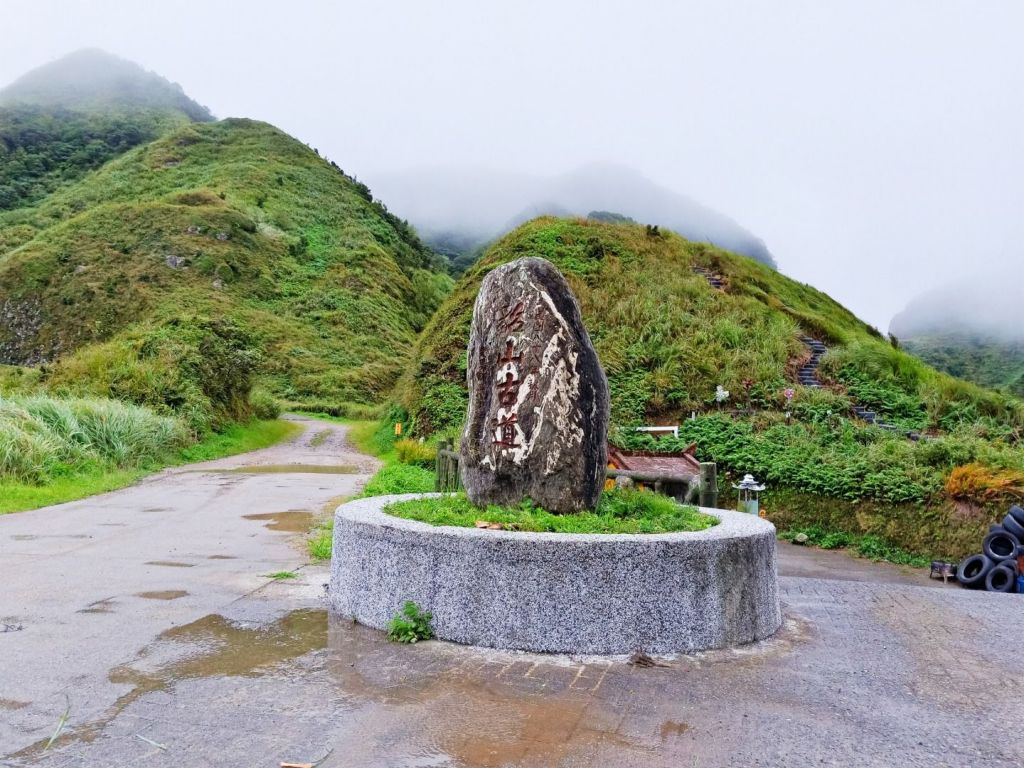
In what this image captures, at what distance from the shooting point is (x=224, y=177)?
59.8 meters

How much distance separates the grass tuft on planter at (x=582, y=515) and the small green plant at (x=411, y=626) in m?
0.65

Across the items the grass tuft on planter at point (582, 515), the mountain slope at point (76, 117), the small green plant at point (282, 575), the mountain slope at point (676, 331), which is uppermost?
the mountain slope at point (76, 117)

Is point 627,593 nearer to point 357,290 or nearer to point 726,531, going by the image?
point 726,531

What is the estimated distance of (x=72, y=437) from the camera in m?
14.6

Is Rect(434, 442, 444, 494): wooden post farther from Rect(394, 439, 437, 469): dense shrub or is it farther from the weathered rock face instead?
the weathered rock face

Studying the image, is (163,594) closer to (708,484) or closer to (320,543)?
(320,543)

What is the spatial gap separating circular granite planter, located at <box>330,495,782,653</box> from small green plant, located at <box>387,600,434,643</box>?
51 millimetres

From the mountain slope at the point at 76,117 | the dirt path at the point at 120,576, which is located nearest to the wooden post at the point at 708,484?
the dirt path at the point at 120,576

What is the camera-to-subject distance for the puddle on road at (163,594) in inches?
230

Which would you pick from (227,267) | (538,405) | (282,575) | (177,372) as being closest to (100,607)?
(282,575)

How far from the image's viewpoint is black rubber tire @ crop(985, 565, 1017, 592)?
7902 mm

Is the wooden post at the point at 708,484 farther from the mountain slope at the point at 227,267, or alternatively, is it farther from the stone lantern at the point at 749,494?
the mountain slope at the point at 227,267

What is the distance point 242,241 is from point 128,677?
160 ft

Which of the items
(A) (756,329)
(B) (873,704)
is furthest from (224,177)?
(B) (873,704)
